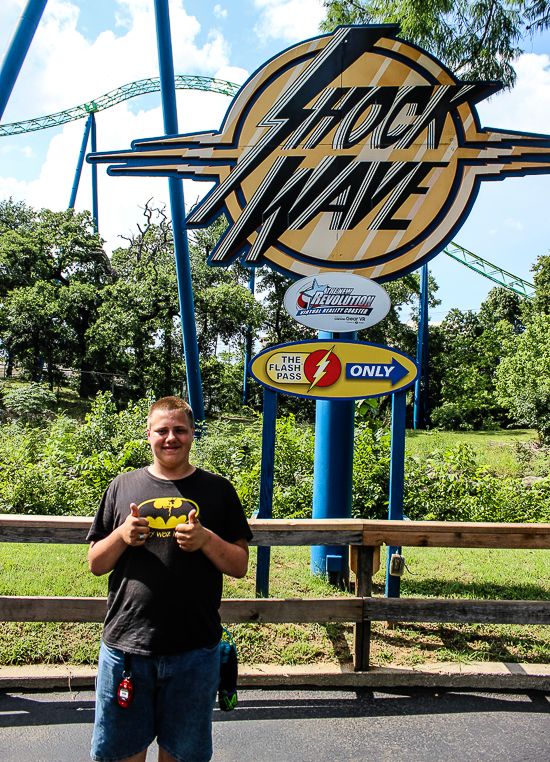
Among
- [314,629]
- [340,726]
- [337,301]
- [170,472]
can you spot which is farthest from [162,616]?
[337,301]

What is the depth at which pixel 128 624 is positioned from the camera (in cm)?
196

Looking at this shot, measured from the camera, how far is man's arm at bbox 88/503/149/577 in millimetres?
1899

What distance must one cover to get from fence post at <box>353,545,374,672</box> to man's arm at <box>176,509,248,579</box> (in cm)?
158

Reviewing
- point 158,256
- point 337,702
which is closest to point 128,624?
point 337,702

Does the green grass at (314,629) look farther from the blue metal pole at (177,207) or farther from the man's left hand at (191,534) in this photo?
the blue metal pole at (177,207)

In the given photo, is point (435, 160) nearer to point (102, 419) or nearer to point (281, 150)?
point (281, 150)

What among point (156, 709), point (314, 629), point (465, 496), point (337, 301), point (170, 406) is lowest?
point (314, 629)

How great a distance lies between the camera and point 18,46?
22.4 ft

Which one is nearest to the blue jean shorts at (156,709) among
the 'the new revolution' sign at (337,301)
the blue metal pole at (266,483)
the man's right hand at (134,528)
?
the man's right hand at (134,528)

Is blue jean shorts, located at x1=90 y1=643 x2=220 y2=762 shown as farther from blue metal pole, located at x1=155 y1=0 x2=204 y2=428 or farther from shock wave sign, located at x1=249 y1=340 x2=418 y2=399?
blue metal pole, located at x1=155 y1=0 x2=204 y2=428

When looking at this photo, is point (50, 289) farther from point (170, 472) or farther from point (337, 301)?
point (170, 472)

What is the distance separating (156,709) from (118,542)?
24.8 inches

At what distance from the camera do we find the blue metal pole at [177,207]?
28.9 ft

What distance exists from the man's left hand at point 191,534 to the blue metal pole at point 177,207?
200 inches
